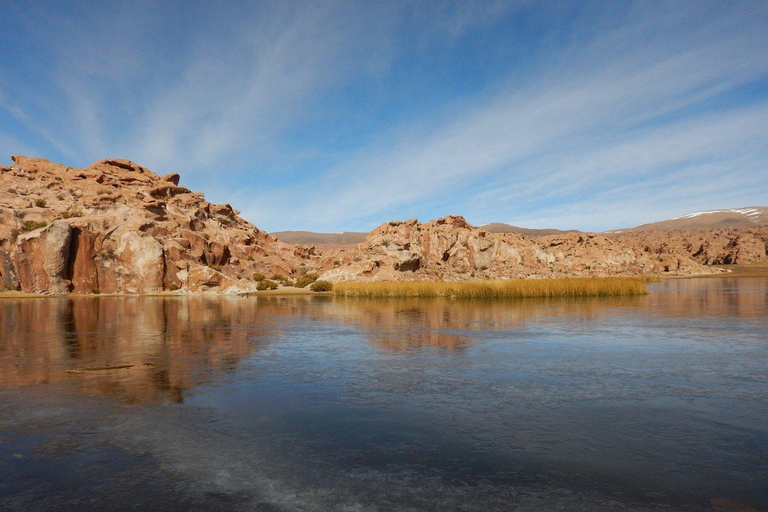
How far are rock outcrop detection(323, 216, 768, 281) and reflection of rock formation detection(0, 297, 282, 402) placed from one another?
37.9m

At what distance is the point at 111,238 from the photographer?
55.3 m

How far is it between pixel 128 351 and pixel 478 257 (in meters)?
69.0

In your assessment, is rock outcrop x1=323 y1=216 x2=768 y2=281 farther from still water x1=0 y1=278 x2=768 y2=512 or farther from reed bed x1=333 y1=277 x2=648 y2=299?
still water x1=0 y1=278 x2=768 y2=512

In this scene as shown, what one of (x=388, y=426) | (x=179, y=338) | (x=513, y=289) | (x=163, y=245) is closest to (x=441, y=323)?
(x=179, y=338)

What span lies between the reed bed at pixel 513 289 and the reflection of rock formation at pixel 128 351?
19.5m

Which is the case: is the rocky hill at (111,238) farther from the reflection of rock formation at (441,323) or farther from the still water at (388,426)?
the still water at (388,426)

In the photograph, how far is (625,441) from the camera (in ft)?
21.0

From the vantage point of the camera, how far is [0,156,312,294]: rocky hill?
5131 cm

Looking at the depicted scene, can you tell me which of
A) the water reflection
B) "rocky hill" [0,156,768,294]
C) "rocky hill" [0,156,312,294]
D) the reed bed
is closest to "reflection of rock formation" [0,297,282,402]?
the water reflection

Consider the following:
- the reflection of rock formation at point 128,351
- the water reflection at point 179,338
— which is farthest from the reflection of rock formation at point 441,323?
the reflection of rock formation at point 128,351

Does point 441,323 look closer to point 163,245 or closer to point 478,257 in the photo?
point 163,245

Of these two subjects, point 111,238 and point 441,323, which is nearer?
point 441,323

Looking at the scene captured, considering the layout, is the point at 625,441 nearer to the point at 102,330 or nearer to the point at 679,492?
the point at 679,492

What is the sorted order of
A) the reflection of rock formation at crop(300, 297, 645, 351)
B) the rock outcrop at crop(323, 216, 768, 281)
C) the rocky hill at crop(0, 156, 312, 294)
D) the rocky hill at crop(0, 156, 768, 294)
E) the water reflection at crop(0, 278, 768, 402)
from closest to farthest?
1. the water reflection at crop(0, 278, 768, 402)
2. the reflection of rock formation at crop(300, 297, 645, 351)
3. the rocky hill at crop(0, 156, 312, 294)
4. the rocky hill at crop(0, 156, 768, 294)
5. the rock outcrop at crop(323, 216, 768, 281)
